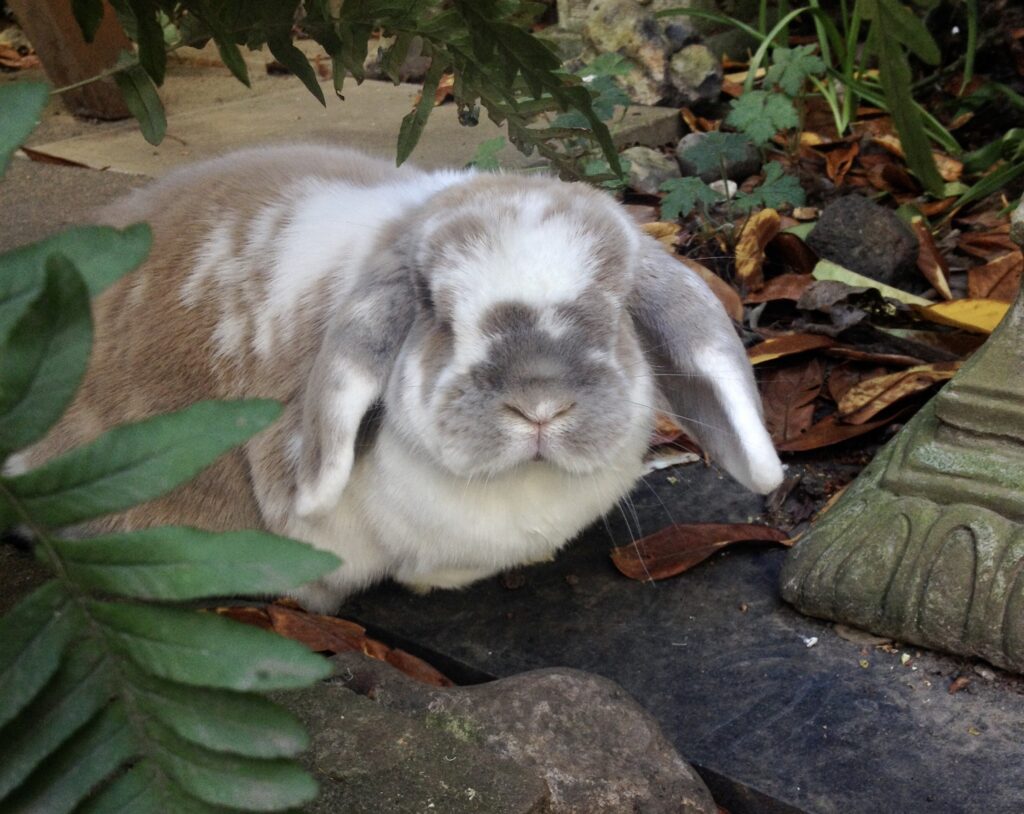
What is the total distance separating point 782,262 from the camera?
377 cm

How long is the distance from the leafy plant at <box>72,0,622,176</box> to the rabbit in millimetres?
249

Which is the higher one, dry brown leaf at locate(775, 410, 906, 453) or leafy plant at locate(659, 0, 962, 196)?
leafy plant at locate(659, 0, 962, 196)

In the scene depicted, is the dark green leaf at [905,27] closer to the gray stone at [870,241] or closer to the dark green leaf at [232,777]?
the gray stone at [870,241]

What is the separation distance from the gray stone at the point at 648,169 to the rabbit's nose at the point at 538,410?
2.44 m

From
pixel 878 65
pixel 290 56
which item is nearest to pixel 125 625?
pixel 290 56

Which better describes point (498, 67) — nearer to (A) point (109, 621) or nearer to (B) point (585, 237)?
(B) point (585, 237)

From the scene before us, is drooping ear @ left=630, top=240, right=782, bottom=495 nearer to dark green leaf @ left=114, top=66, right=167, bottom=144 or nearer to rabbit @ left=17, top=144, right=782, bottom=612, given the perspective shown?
rabbit @ left=17, top=144, right=782, bottom=612

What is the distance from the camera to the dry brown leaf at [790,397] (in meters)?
2.96

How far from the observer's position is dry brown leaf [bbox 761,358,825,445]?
9.71ft

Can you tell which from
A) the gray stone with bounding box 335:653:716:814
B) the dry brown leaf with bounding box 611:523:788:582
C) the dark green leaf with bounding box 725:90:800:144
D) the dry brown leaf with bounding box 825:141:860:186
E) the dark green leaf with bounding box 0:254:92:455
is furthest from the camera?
the dry brown leaf with bounding box 825:141:860:186

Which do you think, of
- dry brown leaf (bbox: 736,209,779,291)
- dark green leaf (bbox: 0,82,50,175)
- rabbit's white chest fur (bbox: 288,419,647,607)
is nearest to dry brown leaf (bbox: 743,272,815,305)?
dry brown leaf (bbox: 736,209,779,291)

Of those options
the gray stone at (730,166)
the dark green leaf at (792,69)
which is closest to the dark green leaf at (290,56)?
the dark green leaf at (792,69)

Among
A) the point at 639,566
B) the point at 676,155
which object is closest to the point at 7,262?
the point at 639,566

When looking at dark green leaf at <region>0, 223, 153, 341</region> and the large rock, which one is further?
the large rock
